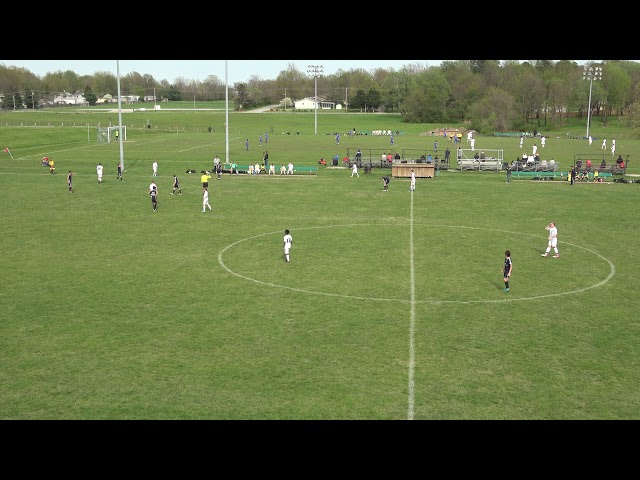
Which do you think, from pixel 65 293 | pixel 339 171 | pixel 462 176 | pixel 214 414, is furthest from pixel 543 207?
pixel 214 414

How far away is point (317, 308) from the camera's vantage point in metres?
Answer: 22.8

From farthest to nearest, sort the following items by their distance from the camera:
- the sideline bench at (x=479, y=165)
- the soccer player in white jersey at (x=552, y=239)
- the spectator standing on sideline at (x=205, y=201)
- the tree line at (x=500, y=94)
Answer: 1. the tree line at (x=500, y=94)
2. the sideline bench at (x=479, y=165)
3. the spectator standing on sideline at (x=205, y=201)
4. the soccer player in white jersey at (x=552, y=239)

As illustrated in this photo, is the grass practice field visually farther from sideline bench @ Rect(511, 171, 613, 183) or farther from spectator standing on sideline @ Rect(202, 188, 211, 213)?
sideline bench @ Rect(511, 171, 613, 183)

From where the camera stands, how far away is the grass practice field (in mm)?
16094

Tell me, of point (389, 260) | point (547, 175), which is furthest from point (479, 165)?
point (389, 260)

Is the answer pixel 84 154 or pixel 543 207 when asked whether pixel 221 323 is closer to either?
pixel 543 207

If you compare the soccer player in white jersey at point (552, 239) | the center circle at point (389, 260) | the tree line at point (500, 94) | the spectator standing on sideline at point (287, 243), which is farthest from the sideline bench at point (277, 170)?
the tree line at point (500, 94)

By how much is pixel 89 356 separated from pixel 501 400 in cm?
1113

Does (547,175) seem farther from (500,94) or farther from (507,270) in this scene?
(500,94)

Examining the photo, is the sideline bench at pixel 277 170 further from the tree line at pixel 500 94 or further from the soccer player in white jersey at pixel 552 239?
the tree line at pixel 500 94

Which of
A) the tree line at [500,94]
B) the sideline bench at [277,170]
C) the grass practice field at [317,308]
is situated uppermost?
the tree line at [500,94]

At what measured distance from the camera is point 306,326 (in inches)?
826

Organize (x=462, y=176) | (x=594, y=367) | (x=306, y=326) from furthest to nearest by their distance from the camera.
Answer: (x=462, y=176), (x=306, y=326), (x=594, y=367)

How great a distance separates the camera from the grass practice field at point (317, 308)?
52.8 feet
